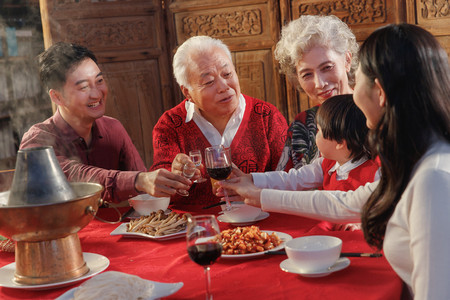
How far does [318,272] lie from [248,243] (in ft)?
0.92

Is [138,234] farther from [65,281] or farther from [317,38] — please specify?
[317,38]

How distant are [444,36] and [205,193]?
6.01 feet

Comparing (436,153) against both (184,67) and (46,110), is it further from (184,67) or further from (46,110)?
(46,110)

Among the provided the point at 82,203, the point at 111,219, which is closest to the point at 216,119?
the point at 111,219

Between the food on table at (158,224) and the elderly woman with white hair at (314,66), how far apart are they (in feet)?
2.60

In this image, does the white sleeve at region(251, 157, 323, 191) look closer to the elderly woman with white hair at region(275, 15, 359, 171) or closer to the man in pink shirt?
the elderly woman with white hair at region(275, 15, 359, 171)

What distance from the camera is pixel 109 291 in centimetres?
123

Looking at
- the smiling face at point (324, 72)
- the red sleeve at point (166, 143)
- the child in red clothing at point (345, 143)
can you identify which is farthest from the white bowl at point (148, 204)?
the smiling face at point (324, 72)

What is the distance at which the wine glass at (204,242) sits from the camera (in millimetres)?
1246

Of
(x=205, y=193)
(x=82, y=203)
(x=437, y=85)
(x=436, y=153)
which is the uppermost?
(x=437, y=85)

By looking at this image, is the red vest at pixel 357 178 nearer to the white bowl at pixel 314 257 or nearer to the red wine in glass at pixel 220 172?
the red wine in glass at pixel 220 172

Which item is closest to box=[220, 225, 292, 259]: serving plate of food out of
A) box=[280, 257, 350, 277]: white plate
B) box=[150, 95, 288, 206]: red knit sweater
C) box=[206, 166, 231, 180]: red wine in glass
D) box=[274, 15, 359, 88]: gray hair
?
box=[280, 257, 350, 277]: white plate

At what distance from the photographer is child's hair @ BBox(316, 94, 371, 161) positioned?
1917 mm

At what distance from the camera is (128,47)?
395 centimetres
